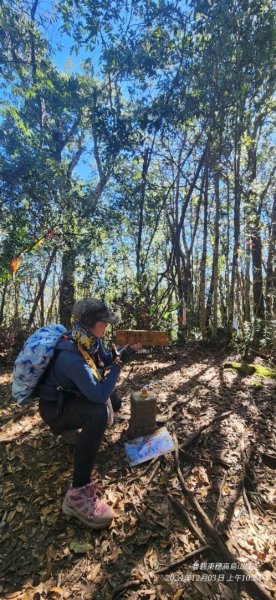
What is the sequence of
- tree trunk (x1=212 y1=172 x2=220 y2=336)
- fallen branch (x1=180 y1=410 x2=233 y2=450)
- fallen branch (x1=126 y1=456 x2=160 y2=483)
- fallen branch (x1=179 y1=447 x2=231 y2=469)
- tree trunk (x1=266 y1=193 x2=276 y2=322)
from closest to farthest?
fallen branch (x1=126 y1=456 x2=160 y2=483) → fallen branch (x1=179 y1=447 x2=231 y2=469) → fallen branch (x1=180 y1=410 x2=233 y2=450) → tree trunk (x1=212 y1=172 x2=220 y2=336) → tree trunk (x1=266 y1=193 x2=276 y2=322)

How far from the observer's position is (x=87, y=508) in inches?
77.6

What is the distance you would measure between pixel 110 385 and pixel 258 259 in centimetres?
734

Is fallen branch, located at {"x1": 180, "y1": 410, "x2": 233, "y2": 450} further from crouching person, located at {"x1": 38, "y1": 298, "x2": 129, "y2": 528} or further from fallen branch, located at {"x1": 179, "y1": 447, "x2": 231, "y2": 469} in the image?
crouching person, located at {"x1": 38, "y1": 298, "x2": 129, "y2": 528}

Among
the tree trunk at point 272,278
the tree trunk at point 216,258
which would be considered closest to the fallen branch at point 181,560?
the tree trunk at point 216,258

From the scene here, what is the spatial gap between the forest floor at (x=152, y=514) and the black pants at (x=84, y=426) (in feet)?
1.16

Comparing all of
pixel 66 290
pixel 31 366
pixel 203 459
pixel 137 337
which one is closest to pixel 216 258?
pixel 137 337

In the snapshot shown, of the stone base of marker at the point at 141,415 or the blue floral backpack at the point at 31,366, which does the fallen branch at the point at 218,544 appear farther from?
the blue floral backpack at the point at 31,366

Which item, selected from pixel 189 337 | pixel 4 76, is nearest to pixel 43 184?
pixel 4 76

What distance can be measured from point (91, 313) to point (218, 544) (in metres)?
1.54

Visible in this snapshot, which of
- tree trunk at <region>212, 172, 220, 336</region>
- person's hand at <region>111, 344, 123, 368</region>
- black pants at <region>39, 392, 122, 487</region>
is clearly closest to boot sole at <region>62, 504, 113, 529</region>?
black pants at <region>39, 392, 122, 487</region>

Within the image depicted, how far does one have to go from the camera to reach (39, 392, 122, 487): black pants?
201 cm

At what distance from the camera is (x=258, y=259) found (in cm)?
840

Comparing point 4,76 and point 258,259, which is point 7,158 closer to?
point 4,76

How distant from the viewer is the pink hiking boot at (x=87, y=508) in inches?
77.1
